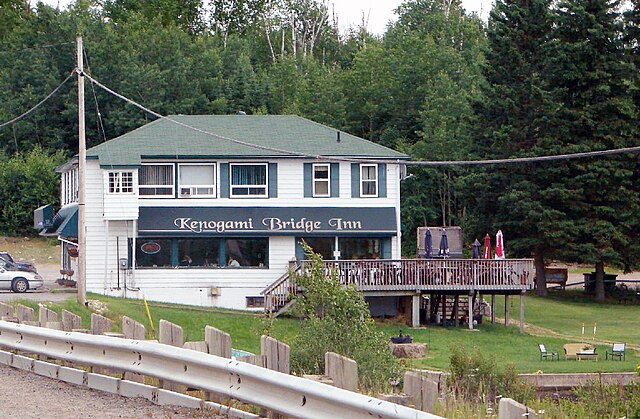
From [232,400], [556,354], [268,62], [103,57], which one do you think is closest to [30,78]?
[103,57]

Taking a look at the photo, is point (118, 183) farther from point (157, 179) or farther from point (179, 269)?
point (179, 269)

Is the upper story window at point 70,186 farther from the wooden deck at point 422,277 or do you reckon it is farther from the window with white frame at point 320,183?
the wooden deck at point 422,277

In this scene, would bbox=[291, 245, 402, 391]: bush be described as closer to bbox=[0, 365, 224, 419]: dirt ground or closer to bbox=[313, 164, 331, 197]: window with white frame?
bbox=[0, 365, 224, 419]: dirt ground

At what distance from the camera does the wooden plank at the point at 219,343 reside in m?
10.8

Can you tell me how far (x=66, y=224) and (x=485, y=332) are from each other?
A: 645 inches

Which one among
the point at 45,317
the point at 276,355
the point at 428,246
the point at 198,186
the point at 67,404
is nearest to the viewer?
the point at 276,355

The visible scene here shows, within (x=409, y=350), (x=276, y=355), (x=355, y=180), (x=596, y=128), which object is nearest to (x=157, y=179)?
(x=355, y=180)

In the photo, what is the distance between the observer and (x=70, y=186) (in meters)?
51.7

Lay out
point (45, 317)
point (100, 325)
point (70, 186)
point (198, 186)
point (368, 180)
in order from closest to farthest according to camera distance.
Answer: point (100, 325), point (45, 317), point (198, 186), point (368, 180), point (70, 186)

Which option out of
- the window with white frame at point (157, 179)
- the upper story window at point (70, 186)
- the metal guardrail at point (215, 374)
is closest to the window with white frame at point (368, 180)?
the window with white frame at point (157, 179)

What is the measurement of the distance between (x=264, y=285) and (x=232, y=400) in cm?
3606

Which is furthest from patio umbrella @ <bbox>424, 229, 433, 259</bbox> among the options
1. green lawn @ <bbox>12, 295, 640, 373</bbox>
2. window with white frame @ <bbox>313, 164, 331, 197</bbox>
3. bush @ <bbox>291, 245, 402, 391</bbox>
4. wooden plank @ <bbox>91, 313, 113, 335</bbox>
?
wooden plank @ <bbox>91, 313, 113, 335</bbox>

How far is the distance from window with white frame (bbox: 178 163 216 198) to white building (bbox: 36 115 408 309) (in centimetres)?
4

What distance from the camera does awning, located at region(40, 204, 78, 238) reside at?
46000 millimetres
